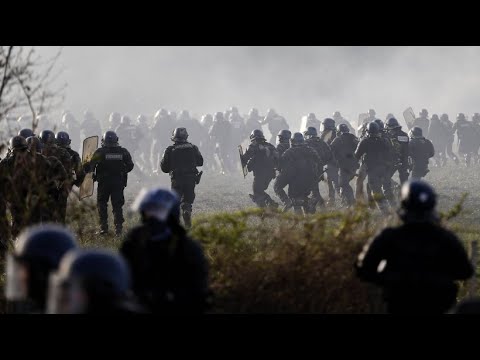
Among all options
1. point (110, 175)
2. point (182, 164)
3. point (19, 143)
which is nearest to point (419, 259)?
point (19, 143)

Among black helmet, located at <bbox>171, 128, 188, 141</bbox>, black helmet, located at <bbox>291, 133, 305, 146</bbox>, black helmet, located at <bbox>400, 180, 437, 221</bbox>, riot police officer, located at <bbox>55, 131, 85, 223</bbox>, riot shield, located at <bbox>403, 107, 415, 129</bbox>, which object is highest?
riot shield, located at <bbox>403, 107, 415, 129</bbox>

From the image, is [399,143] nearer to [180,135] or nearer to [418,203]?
[180,135]

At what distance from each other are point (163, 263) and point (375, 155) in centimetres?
1205

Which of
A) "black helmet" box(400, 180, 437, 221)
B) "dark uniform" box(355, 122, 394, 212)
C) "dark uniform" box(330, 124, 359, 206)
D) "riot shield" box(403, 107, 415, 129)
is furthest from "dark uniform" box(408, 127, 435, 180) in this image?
"black helmet" box(400, 180, 437, 221)

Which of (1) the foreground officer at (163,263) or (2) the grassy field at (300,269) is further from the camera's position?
(2) the grassy field at (300,269)

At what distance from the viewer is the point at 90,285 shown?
3076mm

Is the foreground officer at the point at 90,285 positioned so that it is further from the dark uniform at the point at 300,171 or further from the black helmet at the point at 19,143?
the dark uniform at the point at 300,171

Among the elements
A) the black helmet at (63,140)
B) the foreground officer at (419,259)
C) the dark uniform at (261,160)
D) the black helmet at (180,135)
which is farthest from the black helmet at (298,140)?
the foreground officer at (419,259)

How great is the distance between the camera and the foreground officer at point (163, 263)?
505 cm

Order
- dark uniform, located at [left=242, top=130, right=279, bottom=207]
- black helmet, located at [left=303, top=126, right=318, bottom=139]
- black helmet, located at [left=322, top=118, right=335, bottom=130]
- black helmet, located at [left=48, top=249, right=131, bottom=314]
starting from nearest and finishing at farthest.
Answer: black helmet, located at [left=48, top=249, right=131, bottom=314]
dark uniform, located at [left=242, top=130, right=279, bottom=207]
black helmet, located at [left=303, top=126, right=318, bottom=139]
black helmet, located at [left=322, top=118, right=335, bottom=130]

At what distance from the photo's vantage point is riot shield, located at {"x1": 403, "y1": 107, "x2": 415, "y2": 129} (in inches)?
1201

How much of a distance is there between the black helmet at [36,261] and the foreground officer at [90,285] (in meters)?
0.63

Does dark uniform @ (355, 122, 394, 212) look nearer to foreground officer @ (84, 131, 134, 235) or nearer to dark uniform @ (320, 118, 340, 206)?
dark uniform @ (320, 118, 340, 206)

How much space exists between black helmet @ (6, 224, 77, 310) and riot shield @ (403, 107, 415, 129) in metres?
27.6
